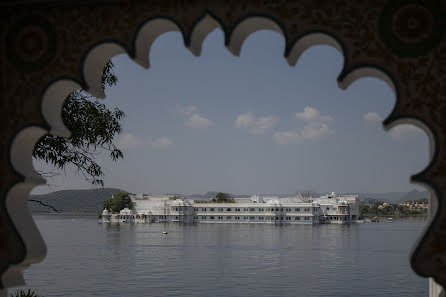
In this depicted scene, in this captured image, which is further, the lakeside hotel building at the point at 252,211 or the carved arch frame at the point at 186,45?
the lakeside hotel building at the point at 252,211

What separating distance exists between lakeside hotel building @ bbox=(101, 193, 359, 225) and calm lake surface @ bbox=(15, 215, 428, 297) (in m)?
16.0

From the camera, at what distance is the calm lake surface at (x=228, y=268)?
67.7 feet

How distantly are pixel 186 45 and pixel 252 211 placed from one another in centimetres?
5703

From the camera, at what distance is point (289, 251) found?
33000 mm

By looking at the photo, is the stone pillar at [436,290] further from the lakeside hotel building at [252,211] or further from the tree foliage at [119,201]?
the tree foliage at [119,201]

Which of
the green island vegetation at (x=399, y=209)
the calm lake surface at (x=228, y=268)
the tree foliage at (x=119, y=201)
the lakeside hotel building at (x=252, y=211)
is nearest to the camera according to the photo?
the calm lake surface at (x=228, y=268)

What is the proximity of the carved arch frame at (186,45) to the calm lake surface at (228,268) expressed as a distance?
49.9 ft

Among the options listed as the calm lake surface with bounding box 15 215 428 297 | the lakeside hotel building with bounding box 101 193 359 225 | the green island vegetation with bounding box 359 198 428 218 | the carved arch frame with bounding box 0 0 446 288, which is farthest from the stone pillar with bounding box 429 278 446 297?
the green island vegetation with bounding box 359 198 428 218

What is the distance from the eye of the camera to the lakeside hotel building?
189 ft

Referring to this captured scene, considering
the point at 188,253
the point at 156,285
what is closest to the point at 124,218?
the point at 188,253

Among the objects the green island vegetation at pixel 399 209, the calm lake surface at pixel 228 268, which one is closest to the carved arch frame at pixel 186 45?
the calm lake surface at pixel 228 268

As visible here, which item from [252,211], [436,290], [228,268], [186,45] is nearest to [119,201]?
[252,211]

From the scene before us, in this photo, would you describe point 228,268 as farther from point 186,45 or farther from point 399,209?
point 399,209

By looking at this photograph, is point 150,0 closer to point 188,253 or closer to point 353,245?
point 188,253
